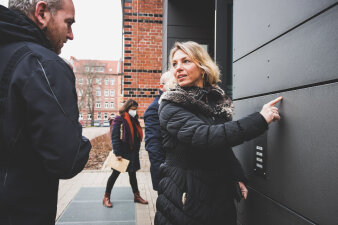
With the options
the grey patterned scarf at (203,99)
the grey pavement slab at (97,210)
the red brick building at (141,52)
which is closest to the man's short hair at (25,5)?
the grey patterned scarf at (203,99)

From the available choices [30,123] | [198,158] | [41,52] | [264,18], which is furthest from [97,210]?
[264,18]

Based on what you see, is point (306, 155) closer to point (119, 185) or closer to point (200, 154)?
point (200, 154)

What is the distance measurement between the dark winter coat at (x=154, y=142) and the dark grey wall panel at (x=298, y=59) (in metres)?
1.29

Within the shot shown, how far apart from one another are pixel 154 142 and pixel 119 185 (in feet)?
11.4

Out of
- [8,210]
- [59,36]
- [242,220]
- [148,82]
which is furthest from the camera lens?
[148,82]

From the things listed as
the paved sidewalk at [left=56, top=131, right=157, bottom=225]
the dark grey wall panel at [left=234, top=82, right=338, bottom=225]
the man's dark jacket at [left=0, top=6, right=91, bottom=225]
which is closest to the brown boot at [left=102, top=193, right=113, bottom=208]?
the paved sidewalk at [left=56, top=131, right=157, bottom=225]

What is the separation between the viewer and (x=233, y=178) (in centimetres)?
189

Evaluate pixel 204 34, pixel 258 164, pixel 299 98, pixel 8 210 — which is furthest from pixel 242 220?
pixel 204 34

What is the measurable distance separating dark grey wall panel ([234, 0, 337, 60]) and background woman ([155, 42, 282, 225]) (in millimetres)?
542

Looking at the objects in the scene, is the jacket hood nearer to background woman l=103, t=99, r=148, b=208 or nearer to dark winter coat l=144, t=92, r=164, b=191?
dark winter coat l=144, t=92, r=164, b=191

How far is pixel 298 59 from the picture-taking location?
1596 millimetres

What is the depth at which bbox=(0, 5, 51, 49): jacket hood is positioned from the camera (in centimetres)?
121

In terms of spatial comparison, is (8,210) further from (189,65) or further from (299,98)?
(299,98)

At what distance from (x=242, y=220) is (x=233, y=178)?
847 millimetres
